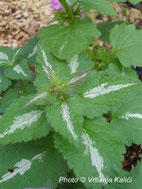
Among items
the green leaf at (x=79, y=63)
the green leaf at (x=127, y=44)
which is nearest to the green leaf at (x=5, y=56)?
the green leaf at (x=79, y=63)

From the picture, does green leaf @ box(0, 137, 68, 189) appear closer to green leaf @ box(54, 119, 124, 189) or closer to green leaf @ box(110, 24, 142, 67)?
green leaf @ box(54, 119, 124, 189)

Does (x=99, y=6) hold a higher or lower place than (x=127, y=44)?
higher

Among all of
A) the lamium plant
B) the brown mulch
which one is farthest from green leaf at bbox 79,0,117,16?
the brown mulch

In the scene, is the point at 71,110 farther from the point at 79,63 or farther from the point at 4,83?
the point at 4,83

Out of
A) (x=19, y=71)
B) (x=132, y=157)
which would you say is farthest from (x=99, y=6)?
(x=132, y=157)

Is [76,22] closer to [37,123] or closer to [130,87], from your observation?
[130,87]

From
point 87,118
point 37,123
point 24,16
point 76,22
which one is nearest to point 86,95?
point 87,118
